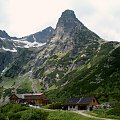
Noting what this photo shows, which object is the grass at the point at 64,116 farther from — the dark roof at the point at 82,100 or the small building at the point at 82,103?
the dark roof at the point at 82,100

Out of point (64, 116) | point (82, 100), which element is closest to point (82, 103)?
point (82, 100)

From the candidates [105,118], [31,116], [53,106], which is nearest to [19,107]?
[53,106]

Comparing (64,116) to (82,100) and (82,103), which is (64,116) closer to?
(82,103)

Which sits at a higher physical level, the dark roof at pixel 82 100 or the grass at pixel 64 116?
the dark roof at pixel 82 100

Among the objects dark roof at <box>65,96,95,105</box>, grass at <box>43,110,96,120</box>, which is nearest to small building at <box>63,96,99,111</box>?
dark roof at <box>65,96,95,105</box>

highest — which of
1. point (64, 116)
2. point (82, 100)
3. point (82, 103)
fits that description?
Answer: point (82, 100)

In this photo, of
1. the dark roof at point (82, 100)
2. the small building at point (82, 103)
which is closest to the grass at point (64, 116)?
the small building at point (82, 103)

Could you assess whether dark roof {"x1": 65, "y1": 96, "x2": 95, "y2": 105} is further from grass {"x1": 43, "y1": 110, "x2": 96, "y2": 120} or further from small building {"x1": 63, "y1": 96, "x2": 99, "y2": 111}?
grass {"x1": 43, "y1": 110, "x2": 96, "y2": 120}

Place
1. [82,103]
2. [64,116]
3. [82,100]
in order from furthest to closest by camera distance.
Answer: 1. [82,100]
2. [82,103]
3. [64,116]

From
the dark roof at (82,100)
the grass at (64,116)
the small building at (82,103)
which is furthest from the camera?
the dark roof at (82,100)

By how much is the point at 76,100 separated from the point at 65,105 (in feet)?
18.8

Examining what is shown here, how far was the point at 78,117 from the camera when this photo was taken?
11225cm

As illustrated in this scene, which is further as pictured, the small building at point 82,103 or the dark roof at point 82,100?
the dark roof at point 82,100

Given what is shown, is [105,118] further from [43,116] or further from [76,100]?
[76,100]
